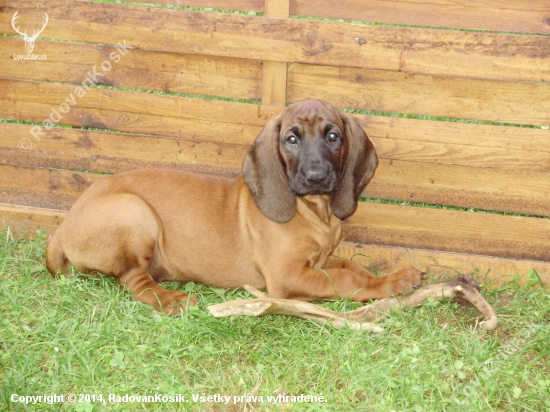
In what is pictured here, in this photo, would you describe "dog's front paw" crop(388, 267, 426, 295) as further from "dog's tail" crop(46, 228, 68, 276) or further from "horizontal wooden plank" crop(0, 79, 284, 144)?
"dog's tail" crop(46, 228, 68, 276)

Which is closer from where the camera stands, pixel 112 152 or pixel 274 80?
pixel 274 80

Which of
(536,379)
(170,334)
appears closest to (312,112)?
(170,334)

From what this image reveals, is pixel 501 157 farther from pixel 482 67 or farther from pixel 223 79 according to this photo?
pixel 223 79

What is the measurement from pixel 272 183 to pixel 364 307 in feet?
3.24

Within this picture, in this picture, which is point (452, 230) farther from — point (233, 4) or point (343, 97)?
point (233, 4)

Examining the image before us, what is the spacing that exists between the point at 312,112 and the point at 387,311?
52.7 inches

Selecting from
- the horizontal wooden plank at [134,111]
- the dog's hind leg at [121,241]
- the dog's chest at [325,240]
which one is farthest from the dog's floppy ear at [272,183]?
the dog's hind leg at [121,241]

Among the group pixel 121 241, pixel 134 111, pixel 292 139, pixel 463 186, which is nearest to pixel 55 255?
pixel 121 241

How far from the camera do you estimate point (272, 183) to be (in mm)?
4211

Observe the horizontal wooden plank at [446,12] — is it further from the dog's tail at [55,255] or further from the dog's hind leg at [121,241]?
the dog's tail at [55,255]

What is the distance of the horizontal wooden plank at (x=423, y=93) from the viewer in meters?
4.42

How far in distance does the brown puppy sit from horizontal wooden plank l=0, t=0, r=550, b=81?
54cm

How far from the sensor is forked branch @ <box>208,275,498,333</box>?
146 inches

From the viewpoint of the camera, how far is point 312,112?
4.07m
